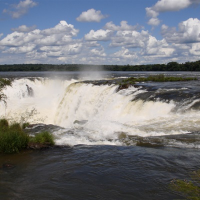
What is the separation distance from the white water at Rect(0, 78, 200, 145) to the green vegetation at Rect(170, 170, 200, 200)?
4.11 meters

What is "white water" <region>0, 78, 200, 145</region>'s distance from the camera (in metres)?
11.6

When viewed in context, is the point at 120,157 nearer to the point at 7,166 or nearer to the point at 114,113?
A: the point at 7,166

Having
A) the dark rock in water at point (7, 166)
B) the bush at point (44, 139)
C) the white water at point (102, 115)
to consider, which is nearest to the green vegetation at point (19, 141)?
the bush at point (44, 139)

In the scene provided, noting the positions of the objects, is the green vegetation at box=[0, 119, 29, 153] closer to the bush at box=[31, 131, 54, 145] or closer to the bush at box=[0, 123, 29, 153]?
the bush at box=[0, 123, 29, 153]

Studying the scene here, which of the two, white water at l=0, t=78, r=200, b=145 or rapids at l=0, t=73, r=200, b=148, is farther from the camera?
white water at l=0, t=78, r=200, b=145

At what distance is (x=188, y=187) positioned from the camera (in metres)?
6.07

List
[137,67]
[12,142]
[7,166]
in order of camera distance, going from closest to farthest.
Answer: [7,166]
[12,142]
[137,67]

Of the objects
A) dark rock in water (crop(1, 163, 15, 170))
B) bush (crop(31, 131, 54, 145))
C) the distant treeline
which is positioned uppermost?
the distant treeline

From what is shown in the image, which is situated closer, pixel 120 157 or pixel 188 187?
pixel 188 187

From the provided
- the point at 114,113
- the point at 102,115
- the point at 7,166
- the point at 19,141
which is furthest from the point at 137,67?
the point at 7,166

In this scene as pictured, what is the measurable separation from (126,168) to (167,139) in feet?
10.3

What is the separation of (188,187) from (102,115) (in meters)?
12.1

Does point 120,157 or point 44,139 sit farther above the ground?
point 44,139

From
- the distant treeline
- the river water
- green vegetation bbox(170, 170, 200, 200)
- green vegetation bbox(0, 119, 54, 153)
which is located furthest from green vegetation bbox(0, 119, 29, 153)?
the distant treeline
